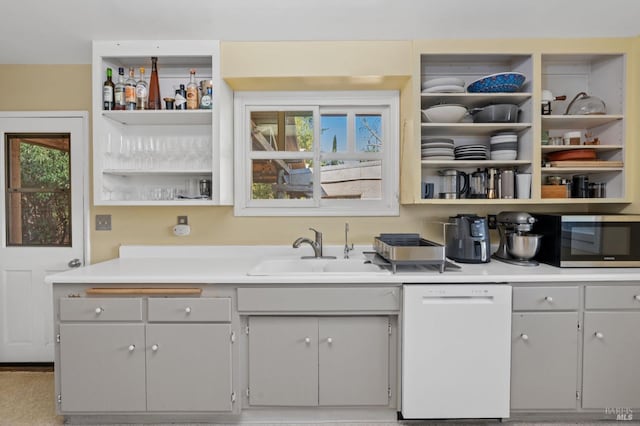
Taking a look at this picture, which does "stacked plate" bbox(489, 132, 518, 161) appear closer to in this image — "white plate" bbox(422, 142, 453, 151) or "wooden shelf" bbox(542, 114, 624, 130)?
"wooden shelf" bbox(542, 114, 624, 130)

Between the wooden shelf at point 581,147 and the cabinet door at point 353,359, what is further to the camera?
the wooden shelf at point 581,147

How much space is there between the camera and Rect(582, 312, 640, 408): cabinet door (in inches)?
73.5

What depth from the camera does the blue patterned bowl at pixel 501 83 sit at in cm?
217

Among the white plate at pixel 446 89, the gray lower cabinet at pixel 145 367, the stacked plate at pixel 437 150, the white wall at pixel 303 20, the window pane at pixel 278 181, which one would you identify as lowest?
the gray lower cabinet at pixel 145 367

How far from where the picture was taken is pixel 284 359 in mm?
1882

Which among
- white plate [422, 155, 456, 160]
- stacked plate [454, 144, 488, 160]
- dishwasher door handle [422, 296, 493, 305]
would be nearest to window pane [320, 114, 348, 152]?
white plate [422, 155, 456, 160]

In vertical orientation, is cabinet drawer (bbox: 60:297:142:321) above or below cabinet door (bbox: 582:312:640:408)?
above

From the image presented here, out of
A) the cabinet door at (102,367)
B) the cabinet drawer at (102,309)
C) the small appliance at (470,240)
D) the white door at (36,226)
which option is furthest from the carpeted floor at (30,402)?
the small appliance at (470,240)

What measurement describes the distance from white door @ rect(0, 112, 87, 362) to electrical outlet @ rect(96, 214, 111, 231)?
11cm

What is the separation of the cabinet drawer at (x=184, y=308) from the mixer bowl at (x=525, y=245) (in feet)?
5.71

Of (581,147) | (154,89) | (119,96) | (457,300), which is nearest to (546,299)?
(457,300)

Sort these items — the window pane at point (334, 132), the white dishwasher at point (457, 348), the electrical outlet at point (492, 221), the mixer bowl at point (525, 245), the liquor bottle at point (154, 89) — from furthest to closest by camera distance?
1. the window pane at point (334, 132)
2. the electrical outlet at point (492, 221)
3. the liquor bottle at point (154, 89)
4. the mixer bowl at point (525, 245)
5. the white dishwasher at point (457, 348)

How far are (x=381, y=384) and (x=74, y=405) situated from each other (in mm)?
1671

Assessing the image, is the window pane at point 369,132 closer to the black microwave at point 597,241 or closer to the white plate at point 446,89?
the white plate at point 446,89
